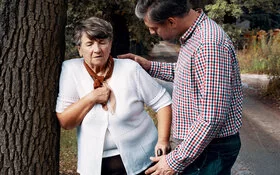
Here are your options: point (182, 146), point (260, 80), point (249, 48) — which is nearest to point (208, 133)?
point (182, 146)

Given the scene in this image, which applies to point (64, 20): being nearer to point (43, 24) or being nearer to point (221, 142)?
point (43, 24)

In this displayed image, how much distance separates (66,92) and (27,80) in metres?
0.29

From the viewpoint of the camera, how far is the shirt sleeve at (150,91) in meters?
2.80

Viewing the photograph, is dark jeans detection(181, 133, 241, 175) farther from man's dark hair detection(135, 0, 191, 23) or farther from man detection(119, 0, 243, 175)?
man's dark hair detection(135, 0, 191, 23)

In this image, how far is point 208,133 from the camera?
2389 mm

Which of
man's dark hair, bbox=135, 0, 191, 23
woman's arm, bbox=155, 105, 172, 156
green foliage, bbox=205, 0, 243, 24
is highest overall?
green foliage, bbox=205, 0, 243, 24

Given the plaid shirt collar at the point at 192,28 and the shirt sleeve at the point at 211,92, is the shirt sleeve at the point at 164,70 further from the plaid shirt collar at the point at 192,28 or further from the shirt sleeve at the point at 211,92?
the shirt sleeve at the point at 211,92

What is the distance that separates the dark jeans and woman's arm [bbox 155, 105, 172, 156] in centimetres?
23

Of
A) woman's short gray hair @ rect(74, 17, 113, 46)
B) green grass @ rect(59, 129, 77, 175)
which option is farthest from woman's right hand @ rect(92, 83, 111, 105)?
green grass @ rect(59, 129, 77, 175)

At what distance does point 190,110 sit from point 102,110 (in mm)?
556

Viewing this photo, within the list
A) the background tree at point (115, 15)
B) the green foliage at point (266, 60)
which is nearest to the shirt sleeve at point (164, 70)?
the background tree at point (115, 15)

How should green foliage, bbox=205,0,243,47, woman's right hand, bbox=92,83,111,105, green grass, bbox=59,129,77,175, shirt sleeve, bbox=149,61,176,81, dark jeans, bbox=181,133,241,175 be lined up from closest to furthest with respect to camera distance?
1. dark jeans, bbox=181,133,241,175
2. woman's right hand, bbox=92,83,111,105
3. shirt sleeve, bbox=149,61,176,81
4. green grass, bbox=59,129,77,175
5. green foliage, bbox=205,0,243,47

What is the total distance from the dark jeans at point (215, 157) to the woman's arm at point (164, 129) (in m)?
0.23

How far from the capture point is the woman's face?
2.73m
